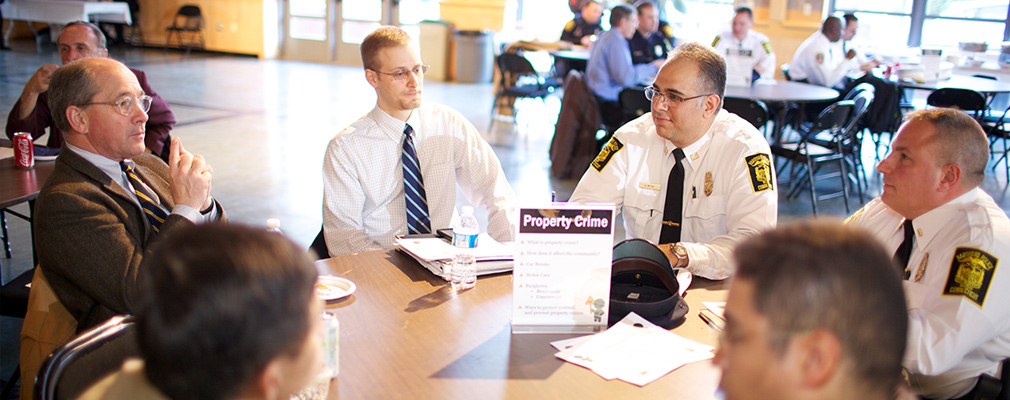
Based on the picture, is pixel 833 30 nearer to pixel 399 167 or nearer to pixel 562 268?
pixel 399 167

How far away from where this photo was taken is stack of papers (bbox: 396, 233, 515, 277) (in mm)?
2002

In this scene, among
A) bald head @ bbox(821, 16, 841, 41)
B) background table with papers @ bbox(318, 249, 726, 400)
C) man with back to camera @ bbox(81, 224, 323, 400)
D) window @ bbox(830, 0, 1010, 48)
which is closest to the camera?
man with back to camera @ bbox(81, 224, 323, 400)

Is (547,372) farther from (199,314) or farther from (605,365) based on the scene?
(199,314)

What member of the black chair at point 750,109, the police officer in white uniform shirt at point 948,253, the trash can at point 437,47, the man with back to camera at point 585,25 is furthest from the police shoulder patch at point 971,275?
the trash can at point 437,47

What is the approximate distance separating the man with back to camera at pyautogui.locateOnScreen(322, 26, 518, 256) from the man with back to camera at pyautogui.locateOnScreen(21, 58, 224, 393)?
482mm

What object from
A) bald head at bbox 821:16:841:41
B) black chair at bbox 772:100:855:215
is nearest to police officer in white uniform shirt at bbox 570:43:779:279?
black chair at bbox 772:100:855:215

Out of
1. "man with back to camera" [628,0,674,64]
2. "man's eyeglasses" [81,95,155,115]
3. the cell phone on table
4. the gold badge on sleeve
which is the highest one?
"man with back to camera" [628,0,674,64]

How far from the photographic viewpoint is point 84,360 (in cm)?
130

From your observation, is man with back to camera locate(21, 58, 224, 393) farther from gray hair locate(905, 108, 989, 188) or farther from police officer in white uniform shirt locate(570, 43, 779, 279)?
gray hair locate(905, 108, 989, 188)

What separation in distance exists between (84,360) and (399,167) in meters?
1.52

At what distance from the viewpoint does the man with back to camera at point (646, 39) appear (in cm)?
733

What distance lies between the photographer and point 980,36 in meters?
10.5

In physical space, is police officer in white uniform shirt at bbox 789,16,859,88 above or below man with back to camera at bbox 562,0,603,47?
below

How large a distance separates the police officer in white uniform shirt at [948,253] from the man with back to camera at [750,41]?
20.0 ft
